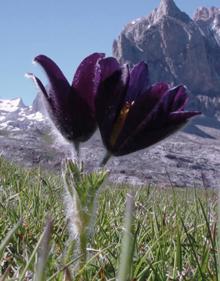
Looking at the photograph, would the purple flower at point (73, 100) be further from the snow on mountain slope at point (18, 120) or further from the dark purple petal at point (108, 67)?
the snow on mountain slope at point (18, 120)

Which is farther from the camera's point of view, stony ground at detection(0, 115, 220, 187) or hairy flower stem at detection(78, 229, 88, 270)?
stony ground at detection(0, 115, 220, 187)

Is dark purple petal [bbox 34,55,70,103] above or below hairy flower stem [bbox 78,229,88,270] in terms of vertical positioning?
above

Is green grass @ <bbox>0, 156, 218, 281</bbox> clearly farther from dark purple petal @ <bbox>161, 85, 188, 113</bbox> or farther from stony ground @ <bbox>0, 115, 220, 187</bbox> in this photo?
stony ground @ <bbox>0, 115, 220, 187</bbox>

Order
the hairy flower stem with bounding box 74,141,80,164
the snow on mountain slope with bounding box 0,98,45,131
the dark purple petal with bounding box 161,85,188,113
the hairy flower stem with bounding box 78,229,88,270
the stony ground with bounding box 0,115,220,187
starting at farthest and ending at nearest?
the snow on mountain slope with bounding box 0,98,45,131 < the stony ground with bounding box 0,115,220,187 < the dark purple petal with bounding box 161,85,188,113 < the hairy flower stem with bounding box 74,141,80,164 < the hairy flower stem with bounding box 78,229,88,270

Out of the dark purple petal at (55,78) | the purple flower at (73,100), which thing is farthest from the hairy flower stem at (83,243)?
the dark purple petal at (55,78)

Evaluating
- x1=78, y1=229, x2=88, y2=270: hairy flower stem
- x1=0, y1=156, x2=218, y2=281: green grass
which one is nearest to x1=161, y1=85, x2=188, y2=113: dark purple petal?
x1=0, y1=156, x2=218, y2=281: green grass

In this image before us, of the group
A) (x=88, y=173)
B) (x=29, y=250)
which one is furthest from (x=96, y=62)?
(x=29, y=250)

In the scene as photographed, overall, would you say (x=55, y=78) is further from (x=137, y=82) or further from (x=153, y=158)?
(x=153, y=158)
